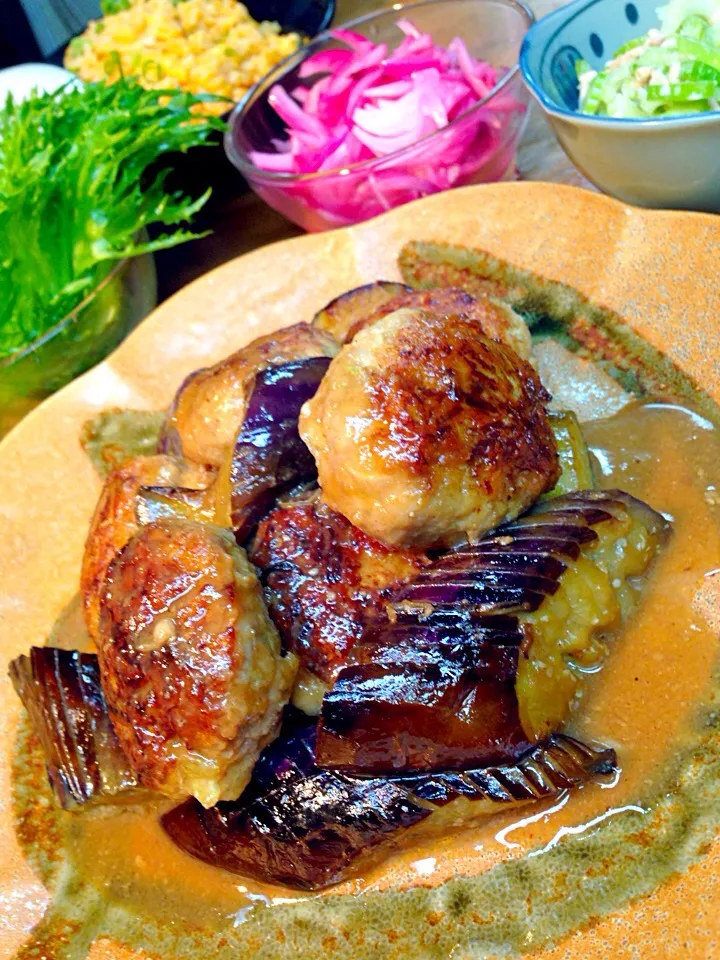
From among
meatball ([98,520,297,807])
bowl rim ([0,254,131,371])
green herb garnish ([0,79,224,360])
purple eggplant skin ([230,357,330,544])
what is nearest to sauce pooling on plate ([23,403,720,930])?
meatball ([98,520,297,807])

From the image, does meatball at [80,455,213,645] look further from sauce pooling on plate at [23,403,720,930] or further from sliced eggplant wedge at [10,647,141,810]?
sauce pooling on plate at [23,403,720,930]

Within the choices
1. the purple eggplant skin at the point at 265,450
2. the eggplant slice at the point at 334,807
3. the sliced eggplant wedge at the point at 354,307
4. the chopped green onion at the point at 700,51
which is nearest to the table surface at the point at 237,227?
the chopped green onion at the point at 700,51

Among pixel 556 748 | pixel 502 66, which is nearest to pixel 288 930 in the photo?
pixel 556 748

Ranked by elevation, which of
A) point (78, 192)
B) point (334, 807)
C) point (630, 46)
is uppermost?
point (78, 192)

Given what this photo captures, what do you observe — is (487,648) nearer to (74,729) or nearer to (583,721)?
(583,721)

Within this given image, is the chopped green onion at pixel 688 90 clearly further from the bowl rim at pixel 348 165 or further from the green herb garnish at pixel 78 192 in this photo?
the green herb garnish at pixel 78 192

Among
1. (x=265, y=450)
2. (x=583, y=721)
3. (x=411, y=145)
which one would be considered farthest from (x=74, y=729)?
(x=411, y=145)
